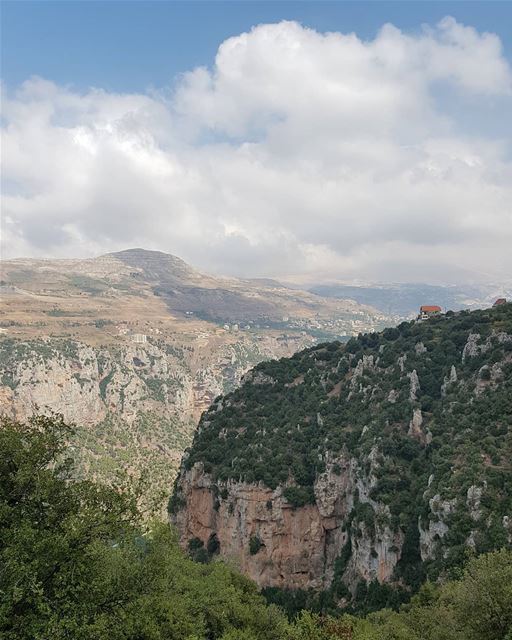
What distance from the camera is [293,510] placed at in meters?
70.2

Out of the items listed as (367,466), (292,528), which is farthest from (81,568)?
(292,528)

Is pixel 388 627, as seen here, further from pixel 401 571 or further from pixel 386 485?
pixel 386 485

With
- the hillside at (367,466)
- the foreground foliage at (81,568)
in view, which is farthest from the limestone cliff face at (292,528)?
the foreground foliage at (81,568)

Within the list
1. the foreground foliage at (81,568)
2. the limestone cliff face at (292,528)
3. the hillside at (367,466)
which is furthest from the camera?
the limestone cliff face at (292,528)

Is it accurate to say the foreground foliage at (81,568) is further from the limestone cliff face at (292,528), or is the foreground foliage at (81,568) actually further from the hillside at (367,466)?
the limestone cliff face at (292,528)

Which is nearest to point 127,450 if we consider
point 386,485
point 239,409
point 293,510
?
point 239,409

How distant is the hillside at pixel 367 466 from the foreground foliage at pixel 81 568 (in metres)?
17.4

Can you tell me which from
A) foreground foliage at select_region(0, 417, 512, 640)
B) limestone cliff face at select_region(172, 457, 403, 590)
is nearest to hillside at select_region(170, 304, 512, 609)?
limestone cliff face at select_region(172, 457, 403, 590)

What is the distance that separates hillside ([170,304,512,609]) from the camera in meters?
51.6

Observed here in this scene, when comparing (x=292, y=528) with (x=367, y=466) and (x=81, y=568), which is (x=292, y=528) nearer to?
(x=367, y=466)

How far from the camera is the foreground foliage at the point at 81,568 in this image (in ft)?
62.9

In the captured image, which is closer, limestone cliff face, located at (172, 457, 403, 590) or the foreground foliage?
the foreground foliage

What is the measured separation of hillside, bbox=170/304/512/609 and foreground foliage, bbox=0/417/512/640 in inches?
687

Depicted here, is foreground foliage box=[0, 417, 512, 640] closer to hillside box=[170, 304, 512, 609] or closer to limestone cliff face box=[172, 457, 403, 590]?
hillside box=[170, 304, 512, 609]
